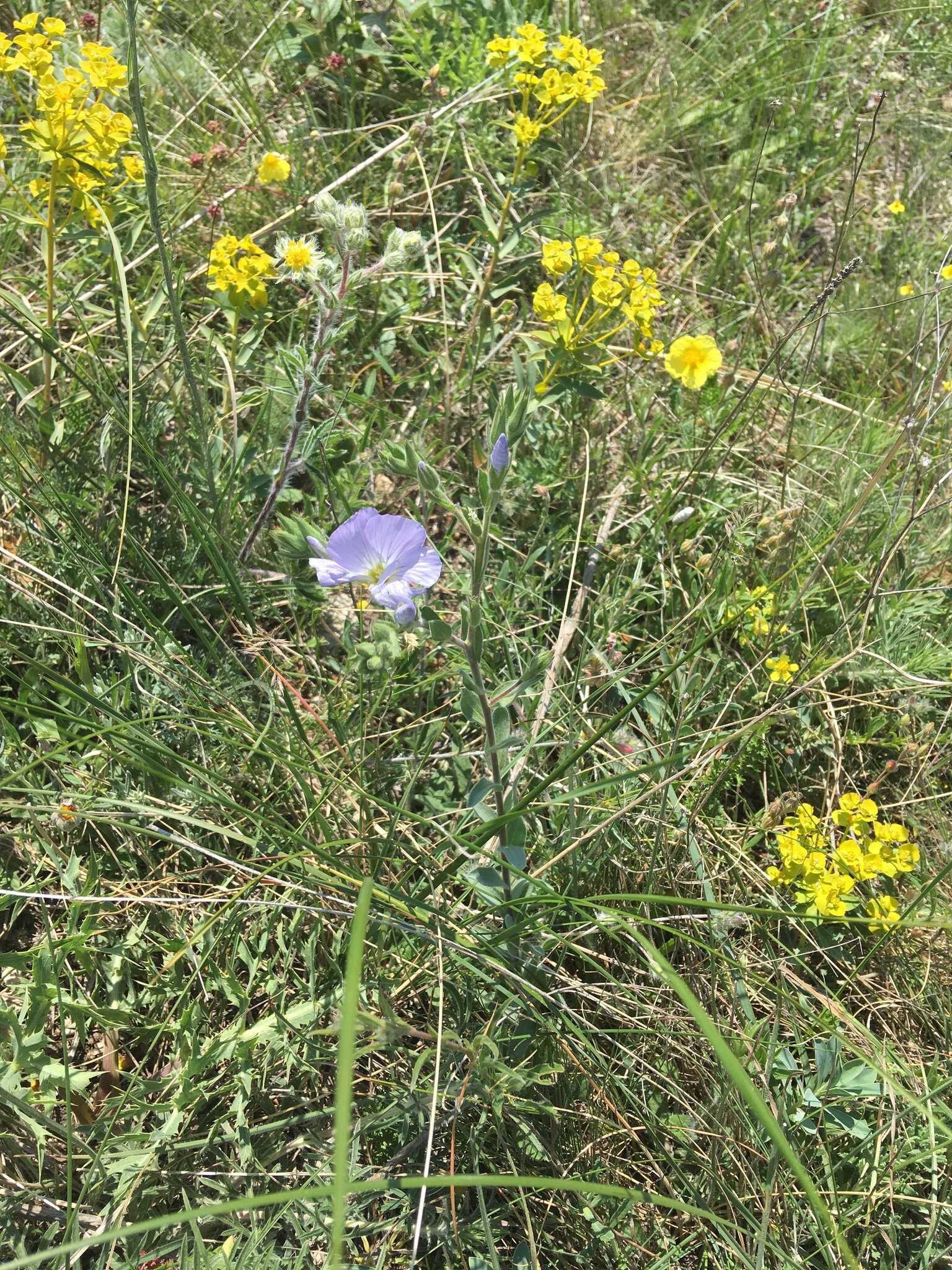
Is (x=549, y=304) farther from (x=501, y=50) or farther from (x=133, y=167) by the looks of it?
(x=133, y=167)

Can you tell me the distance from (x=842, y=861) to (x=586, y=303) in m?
1.43

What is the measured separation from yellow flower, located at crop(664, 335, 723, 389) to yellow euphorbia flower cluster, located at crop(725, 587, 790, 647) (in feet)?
1.76

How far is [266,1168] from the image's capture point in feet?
5.49

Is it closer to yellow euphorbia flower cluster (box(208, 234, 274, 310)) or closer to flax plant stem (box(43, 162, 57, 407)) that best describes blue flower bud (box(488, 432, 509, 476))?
yellow euphorbia flower cluster (box(208, 234, 274, 310))

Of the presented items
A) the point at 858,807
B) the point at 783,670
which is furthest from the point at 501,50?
the point at 858,807

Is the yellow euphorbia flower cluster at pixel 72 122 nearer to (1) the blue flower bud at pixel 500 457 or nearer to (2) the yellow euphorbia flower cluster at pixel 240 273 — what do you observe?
(2) the yellow euphorbia flower cluster at pixel 240 273

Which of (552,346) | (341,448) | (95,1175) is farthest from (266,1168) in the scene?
(552,346)

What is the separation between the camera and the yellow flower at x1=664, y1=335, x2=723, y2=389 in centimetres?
216

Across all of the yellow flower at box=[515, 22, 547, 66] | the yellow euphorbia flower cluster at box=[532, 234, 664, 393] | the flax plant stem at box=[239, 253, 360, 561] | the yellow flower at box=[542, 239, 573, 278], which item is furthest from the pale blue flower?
the yellow flower at box=[515, 22, 547, 66]

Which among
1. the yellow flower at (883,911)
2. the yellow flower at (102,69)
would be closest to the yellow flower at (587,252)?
the yellow flower at (102,69)

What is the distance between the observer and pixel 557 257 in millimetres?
2262

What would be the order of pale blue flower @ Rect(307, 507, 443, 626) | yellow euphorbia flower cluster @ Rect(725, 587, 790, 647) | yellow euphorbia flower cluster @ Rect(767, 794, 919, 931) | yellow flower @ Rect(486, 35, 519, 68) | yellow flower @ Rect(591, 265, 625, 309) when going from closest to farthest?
pale blue flower @ Rect(307, 507, 443, 626) < yellow euphorbia flower cluster @ Rect(767, 794, 919, 931) < yellow flower @ Rect(591, 265, 625, 309) < yellow euphorbia flower cluster @ Rect(725, 587, 790, 647) < yellow flower @ Rect(486, 35, 519, 68)

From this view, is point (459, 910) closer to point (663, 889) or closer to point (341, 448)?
point (663, 889)

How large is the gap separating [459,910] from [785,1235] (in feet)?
2.70
